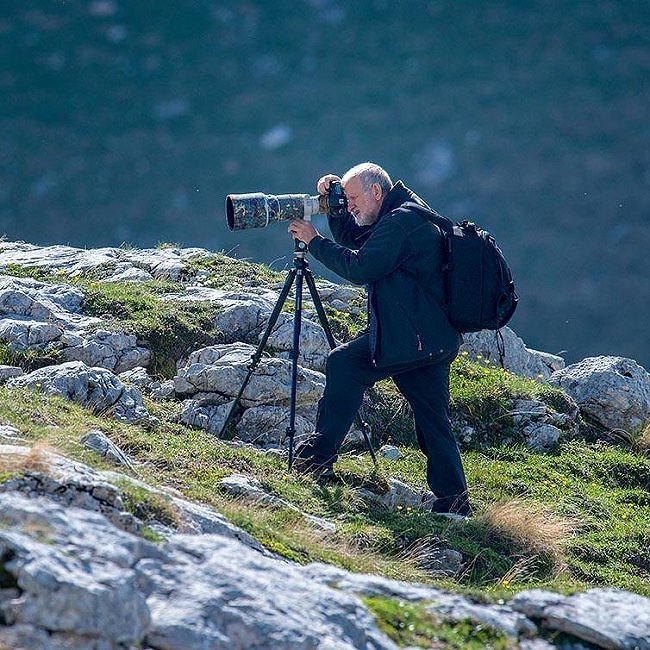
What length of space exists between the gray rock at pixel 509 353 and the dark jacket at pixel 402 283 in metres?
4.65

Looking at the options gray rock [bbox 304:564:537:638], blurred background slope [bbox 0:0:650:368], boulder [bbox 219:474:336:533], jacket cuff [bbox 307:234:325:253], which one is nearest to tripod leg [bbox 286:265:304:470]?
jacket cuff [bbox 307:234:325:253]

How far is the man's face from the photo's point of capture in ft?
33.3

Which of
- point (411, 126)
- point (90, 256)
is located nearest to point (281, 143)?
point (411, 126)

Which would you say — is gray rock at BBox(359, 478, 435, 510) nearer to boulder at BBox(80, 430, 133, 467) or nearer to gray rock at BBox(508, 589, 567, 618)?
boulder at BBox(80, 430, 133, 467)

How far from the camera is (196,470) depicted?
961 centimetres

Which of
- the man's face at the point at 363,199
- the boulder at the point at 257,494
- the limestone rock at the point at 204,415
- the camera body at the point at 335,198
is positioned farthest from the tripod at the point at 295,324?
the boulder at the point at 257,494

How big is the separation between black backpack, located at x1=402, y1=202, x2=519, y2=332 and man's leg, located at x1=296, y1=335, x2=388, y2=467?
2.35ft

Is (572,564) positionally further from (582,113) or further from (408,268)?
(582,113)

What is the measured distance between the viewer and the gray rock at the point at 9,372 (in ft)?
37.1

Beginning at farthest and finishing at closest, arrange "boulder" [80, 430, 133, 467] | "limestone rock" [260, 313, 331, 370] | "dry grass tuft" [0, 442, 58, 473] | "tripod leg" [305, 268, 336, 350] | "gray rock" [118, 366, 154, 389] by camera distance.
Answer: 1. "limestone rock" [260, 313, 331, 370]
2. "gray rock" [118, 366, 154, 389]
3. "tripod leg" [305, 268, 336, 350]
4. "boulder" [80, 430, 133, 467]
5. "dry grass tuft" [0, 442, 58, 473]

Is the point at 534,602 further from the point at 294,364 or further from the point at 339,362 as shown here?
the point at 294,364

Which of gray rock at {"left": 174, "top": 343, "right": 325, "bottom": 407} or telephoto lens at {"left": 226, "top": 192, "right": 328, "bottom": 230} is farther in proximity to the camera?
gray rock at {"left": 174, "top": 343, "right": 325, "bottom": 407}

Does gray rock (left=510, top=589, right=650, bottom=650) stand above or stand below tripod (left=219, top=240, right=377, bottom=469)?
below

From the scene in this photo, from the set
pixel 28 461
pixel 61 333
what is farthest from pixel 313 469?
pixel 28 461
